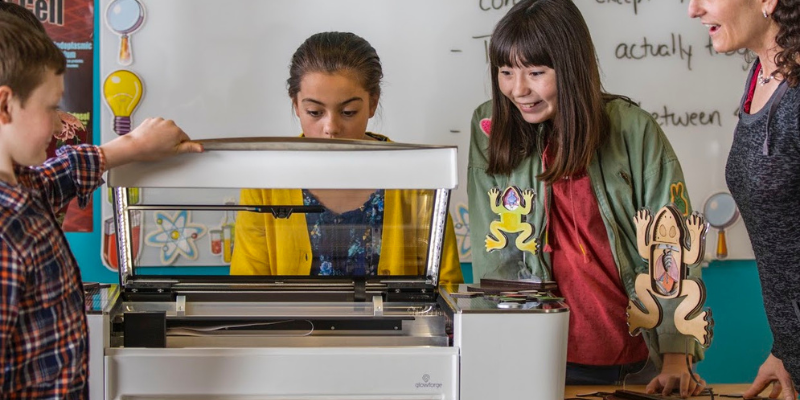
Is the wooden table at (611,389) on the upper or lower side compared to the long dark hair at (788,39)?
lower

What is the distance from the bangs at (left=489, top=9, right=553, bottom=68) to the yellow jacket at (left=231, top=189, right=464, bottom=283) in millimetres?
417

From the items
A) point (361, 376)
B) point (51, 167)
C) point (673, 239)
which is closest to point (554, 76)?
point (673, 239)

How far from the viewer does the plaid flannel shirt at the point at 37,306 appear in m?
0.96

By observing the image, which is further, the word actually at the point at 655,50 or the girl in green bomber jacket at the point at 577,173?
the word actually at the point at 655,50

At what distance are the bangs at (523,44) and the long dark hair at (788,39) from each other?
16.4 inches

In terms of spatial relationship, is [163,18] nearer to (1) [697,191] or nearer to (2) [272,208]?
(2) [272,208]

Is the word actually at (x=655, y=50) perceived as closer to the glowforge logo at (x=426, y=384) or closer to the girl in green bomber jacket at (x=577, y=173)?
the girl in green bomber jacket at (x=577, y=173)

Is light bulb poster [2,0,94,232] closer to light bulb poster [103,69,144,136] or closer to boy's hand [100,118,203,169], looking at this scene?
light bulb poster [103,69,144,136]

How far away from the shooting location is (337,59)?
5.73 ft

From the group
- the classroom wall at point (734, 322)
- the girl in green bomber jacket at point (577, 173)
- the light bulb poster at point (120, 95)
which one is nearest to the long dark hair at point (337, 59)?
the girl in green bomber jacket at point (577, 173)

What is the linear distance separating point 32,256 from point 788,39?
108cm

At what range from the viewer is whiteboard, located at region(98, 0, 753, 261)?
2527 millimetres

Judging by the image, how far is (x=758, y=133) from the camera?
1.29 metres

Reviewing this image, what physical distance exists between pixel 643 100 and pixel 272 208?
1.59 meters
